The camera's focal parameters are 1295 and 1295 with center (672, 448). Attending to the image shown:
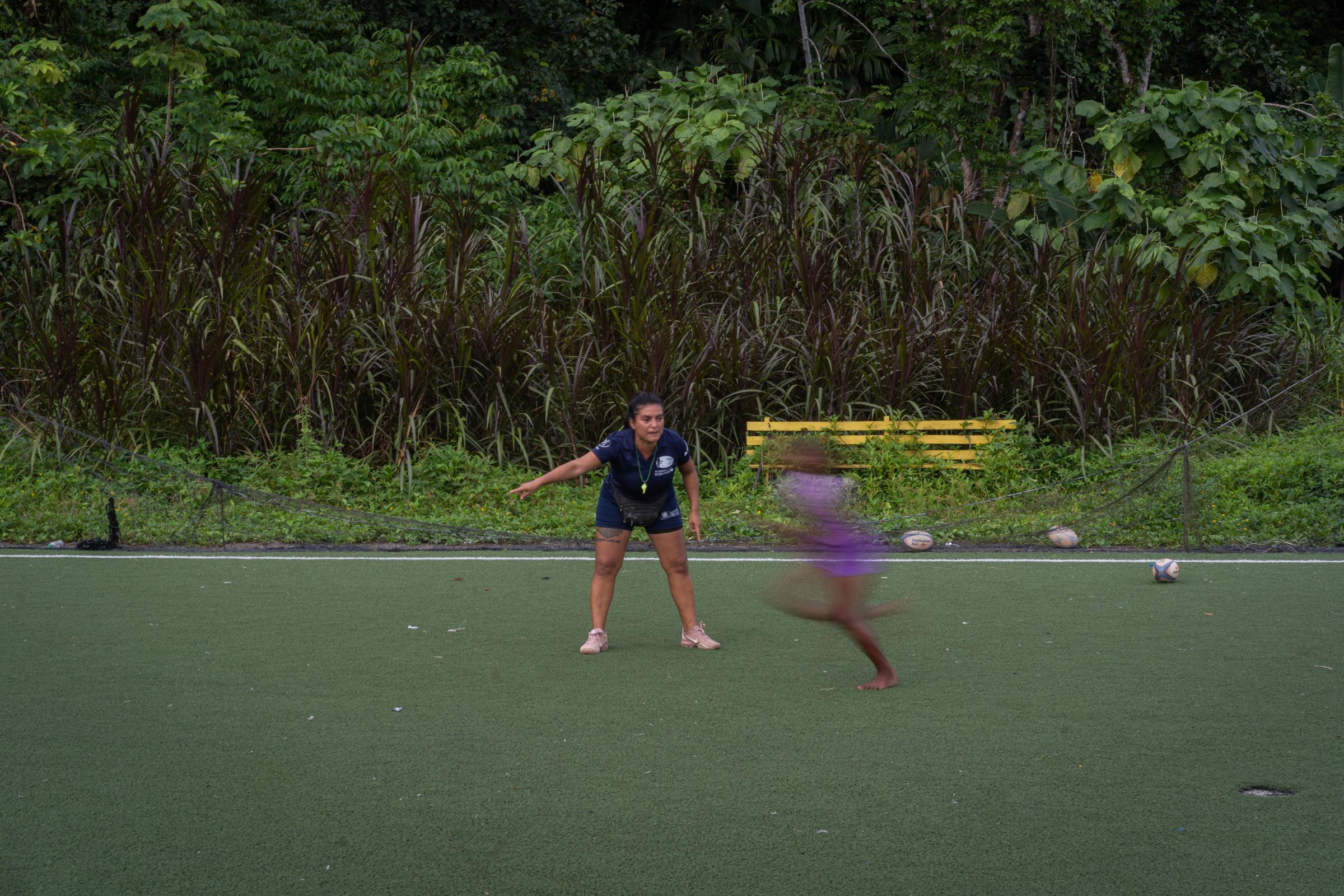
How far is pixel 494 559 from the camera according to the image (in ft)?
29.6

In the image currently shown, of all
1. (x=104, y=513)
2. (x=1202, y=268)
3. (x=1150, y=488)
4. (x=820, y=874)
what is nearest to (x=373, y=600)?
(x=104, y=513)

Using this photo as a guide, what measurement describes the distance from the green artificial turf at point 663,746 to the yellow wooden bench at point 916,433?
356 centimetres

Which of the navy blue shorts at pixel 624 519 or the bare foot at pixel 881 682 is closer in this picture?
the bare foot at pixel 881 682

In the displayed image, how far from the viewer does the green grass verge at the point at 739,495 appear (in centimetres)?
973

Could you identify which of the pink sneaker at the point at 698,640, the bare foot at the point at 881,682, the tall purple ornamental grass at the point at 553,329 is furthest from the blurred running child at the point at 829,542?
the tall purple ornamental grass at the point at 553,329

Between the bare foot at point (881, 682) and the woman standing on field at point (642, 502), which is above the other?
the woman standing on field at point (642, 502)

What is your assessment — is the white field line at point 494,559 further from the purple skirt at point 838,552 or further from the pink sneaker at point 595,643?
the purple skirt at point 838,552

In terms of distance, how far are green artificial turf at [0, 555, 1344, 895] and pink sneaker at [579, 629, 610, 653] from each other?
0.07 m

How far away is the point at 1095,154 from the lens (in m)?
16.4

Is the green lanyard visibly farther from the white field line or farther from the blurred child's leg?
the white field line

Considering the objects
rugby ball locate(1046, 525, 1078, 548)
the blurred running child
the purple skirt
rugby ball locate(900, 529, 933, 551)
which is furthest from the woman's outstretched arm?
rugby ball locate(1046, 525, 1078, 548)

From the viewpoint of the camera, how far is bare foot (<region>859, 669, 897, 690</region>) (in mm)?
5332

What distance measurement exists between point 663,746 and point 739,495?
623 cm

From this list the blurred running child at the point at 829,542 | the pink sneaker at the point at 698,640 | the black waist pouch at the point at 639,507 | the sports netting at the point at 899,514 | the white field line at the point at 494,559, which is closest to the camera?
the blurred running child at the point at 829,542
